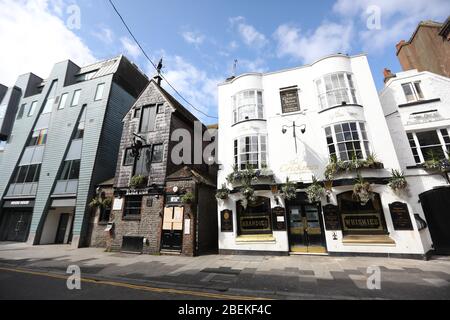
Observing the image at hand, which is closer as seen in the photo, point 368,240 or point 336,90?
point 368,240

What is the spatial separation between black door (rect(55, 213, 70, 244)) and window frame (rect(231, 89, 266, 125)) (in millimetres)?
18403

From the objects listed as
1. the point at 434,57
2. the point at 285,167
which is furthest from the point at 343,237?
the point at 434,57

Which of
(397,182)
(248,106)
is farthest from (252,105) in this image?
(397,182)

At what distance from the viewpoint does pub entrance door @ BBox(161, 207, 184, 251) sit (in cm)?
1235

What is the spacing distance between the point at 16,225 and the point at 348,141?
29.7 meters

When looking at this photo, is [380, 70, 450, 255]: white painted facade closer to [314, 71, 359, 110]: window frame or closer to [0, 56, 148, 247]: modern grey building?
[314, 71, 359, 110]: window frame

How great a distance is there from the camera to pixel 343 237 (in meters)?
10.6

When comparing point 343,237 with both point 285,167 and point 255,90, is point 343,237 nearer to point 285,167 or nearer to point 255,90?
point 285,167

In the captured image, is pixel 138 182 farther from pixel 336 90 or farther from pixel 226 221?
pixel 336 90

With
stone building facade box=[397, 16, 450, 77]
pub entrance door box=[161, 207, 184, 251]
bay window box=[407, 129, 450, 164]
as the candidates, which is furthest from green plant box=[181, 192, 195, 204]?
stone building facade box=[397, 16, 450, 77]

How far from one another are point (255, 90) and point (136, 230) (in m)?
12.8

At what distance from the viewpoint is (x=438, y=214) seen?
10.5 metres

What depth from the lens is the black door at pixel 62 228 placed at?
18.5m

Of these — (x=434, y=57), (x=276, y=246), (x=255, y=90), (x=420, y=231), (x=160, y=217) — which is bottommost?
(x=276, y=246)
